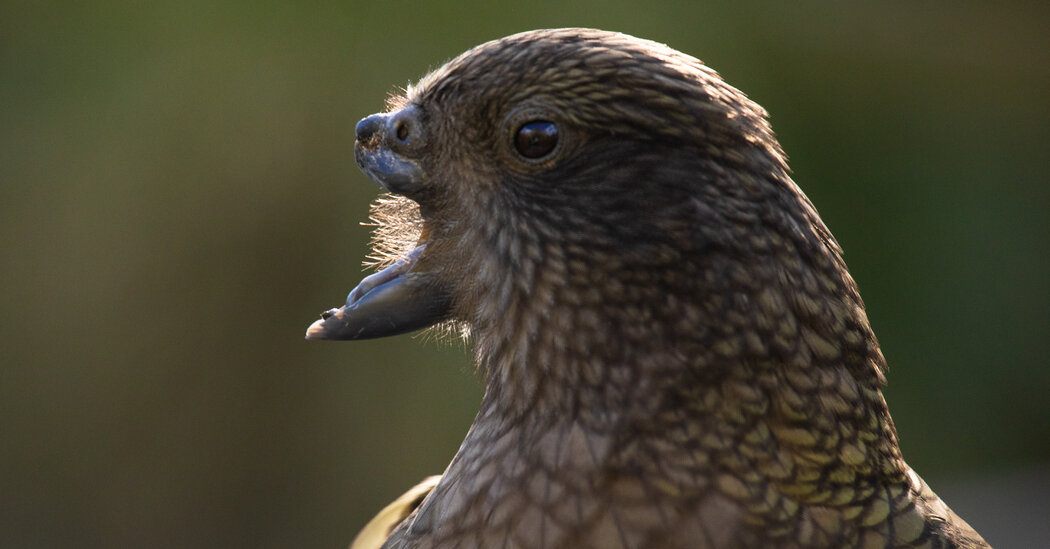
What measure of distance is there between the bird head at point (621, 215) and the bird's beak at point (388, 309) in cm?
6

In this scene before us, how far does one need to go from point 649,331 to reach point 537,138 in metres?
0.37

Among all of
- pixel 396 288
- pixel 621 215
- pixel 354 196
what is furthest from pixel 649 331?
pixel 354 196

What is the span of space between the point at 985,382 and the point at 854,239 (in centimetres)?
94

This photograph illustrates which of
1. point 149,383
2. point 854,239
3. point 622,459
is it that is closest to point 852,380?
point 622,459

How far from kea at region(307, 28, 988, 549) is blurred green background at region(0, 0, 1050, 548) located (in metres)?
3.01

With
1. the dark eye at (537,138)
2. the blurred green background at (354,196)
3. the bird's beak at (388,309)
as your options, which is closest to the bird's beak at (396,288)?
the bird's beak at (388,309)

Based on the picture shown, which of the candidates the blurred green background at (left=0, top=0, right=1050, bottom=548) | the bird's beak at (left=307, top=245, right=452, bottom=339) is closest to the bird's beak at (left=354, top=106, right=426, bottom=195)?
the bird's beak at (left=307, top=245, right=452, bottom=339)

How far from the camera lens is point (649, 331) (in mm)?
1577

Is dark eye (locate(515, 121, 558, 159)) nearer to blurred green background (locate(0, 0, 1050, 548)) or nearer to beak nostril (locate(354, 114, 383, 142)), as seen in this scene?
beak nostril (locate(354, 114, 383, 142))

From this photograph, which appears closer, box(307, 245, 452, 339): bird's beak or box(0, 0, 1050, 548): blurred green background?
box(307, 245, 452, 339): bird's beak

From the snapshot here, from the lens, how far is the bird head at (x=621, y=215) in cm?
158

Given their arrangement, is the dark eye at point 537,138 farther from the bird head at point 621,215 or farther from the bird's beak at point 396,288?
the bird's beak at point 396,288

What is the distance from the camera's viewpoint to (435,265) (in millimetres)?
1856

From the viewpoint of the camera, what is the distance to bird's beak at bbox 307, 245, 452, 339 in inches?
72.7
